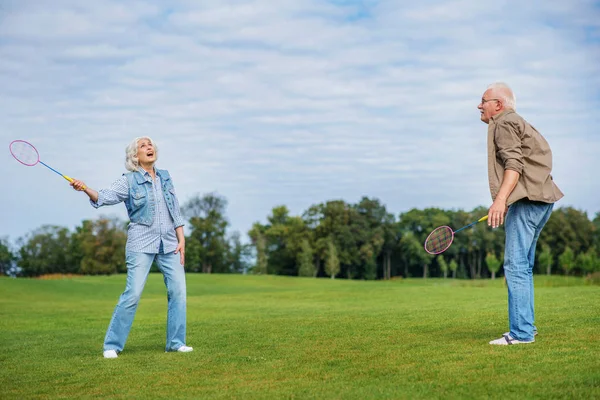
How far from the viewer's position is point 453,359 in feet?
24.8

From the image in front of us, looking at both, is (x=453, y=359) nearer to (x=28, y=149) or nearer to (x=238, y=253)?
(x=28, y=149)

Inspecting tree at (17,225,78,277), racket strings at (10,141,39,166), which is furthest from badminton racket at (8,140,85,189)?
tree at (17,225,78,277)

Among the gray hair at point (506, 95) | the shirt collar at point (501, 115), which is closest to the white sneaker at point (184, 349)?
the shirt collar at point (501, 115)

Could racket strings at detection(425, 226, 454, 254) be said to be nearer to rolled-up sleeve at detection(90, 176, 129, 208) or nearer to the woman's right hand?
rolled-up sleeve at detection(90, 176, 129, 208)

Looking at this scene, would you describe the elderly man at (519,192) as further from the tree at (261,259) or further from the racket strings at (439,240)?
the tree at (261,259)

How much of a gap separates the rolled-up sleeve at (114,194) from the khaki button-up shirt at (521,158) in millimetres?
4908

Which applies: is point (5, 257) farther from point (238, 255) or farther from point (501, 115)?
point (501, 115)

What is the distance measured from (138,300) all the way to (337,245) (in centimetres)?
8864

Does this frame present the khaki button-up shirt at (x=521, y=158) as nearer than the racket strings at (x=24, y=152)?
Yes

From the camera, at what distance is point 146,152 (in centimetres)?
977

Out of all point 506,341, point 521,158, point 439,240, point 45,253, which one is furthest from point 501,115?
point 45,253

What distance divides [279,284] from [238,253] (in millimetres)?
52251

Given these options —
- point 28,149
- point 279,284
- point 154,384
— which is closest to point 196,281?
point 279,284

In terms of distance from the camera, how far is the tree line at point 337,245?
98.0 metres
